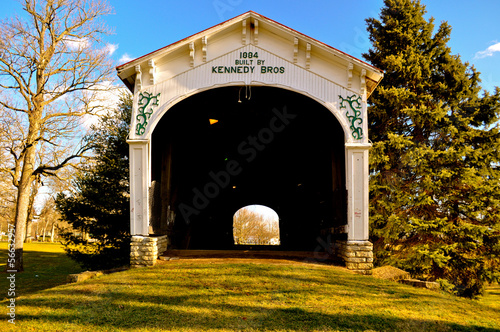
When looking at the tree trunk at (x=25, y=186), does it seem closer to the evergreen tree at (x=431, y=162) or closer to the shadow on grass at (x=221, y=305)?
the shadow on grass at (x=221, y=305)

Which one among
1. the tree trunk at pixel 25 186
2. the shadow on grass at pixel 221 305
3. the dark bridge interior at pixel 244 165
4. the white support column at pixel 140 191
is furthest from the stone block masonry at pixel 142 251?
the tree trunk at pixel 25 186

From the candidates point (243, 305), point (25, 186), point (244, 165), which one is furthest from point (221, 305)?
point (25, 186)

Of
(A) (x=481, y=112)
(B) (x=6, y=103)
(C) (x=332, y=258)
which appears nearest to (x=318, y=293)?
(C) (x=332, y=258)

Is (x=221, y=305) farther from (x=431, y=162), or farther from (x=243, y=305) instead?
(x=431, y=162)

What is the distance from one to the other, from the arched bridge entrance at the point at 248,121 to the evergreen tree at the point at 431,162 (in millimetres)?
2508

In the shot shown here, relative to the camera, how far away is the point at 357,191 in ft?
33.3

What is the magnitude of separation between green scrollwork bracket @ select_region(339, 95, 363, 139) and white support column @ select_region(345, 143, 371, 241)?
1.21 ft

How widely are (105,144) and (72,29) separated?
24.0 ft

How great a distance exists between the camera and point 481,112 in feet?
45.5

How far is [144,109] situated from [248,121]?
5033mm

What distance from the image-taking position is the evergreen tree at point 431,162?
12.6 meters

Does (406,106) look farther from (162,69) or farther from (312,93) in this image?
(162,69)

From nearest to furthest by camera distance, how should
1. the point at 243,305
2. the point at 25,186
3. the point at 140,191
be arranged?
the point at 243,305, the point at 140,191, the point at 25,186

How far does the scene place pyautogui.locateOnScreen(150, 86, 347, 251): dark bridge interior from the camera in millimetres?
12000
